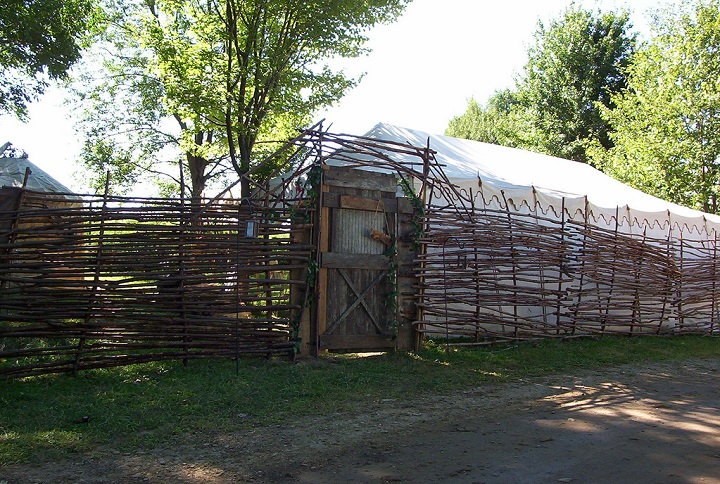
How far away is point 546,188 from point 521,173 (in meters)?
1.29

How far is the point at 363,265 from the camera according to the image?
7828mm

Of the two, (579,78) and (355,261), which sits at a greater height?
(579,78)

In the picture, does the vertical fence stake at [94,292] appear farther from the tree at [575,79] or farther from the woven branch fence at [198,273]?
the tree at [575,79]

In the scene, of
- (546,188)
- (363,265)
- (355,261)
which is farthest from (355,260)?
(546,188)

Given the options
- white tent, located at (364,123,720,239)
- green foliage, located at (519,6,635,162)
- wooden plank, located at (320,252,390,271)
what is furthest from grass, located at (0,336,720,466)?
Answer: green foliage, located at (519,6,635,162)

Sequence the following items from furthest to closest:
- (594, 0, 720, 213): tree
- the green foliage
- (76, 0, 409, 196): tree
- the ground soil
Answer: the green foliage → (594, 0, 720, 213): tree → (76, 0, 409, 196): tree → the ground soil

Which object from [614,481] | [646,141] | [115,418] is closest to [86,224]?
[115,418]

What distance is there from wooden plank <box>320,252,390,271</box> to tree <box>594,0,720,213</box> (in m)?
16.0

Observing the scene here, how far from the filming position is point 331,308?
25.0 ft

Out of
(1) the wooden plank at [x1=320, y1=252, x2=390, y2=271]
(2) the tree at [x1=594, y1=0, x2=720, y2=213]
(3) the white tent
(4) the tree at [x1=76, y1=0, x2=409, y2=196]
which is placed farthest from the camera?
(2) the tree at [x1=594, y1=0, x2=720, y2=213]

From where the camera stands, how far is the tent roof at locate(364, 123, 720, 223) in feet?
35.4

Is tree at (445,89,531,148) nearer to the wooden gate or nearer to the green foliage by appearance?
the green foliage

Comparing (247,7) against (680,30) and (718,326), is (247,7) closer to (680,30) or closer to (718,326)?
(718,326)

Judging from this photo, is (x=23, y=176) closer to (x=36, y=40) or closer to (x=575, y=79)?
(x=36, y=40)
